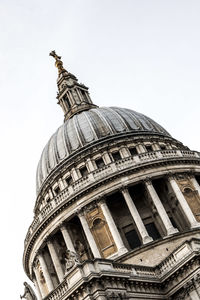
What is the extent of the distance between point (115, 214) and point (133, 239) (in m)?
2.71

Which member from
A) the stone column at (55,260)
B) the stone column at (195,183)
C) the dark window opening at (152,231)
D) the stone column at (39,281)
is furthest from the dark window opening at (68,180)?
the stone column at (195,183)

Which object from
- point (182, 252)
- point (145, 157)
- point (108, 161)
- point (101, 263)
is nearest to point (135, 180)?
point (145, 157)

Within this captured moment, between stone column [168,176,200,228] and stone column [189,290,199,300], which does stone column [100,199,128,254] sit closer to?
stone column [168,176,200,228]

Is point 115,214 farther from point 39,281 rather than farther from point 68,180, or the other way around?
point 39,281

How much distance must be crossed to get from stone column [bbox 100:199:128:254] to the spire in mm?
18614

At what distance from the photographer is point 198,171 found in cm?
4184

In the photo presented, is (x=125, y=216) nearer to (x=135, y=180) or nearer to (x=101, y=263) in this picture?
(x=135, y=180)

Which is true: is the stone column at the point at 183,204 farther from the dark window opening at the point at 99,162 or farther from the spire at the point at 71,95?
the spire at the point at 71,95

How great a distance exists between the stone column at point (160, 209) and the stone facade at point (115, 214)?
8cm

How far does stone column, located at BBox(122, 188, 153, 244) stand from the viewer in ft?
117

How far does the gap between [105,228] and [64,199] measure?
4.53 m

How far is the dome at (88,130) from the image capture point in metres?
46.7

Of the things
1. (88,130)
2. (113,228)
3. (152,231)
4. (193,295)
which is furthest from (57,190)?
(193,295)

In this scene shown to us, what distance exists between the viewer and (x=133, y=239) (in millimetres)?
38125
